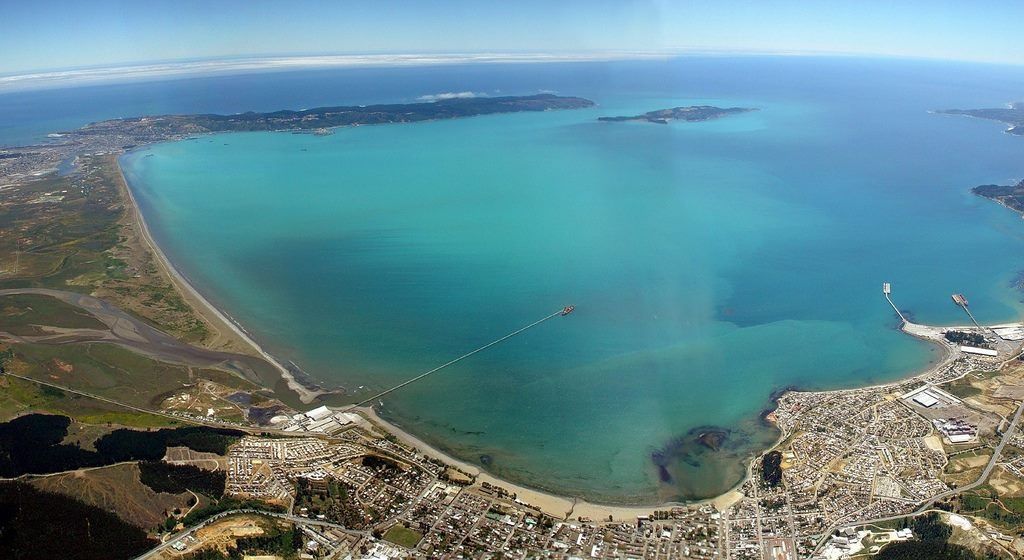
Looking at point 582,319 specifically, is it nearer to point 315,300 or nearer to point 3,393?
point 315,300

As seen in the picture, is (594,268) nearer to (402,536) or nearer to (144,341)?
(402,536)

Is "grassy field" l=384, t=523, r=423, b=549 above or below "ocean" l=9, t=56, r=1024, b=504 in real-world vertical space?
below

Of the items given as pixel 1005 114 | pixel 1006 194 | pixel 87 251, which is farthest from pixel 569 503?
pixel 1005 114

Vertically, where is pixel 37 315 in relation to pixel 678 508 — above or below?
above

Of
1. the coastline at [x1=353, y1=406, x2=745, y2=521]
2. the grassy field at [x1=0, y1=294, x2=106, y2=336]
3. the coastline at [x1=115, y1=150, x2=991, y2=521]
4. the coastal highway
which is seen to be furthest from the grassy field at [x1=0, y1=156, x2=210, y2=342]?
the coastline at [x1=353, y1=406, x2=745, y2=521]

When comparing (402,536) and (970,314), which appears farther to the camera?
(970,314)

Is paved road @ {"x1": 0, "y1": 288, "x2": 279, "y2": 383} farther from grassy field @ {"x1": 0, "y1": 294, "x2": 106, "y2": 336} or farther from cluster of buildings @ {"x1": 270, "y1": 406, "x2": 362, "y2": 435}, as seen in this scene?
cluster of buildings @ {"x1": 270, "y1": 406, "x2": 362, "y2": 435}

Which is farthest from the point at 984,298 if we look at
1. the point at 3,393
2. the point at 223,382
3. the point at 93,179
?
the point at 93,179
